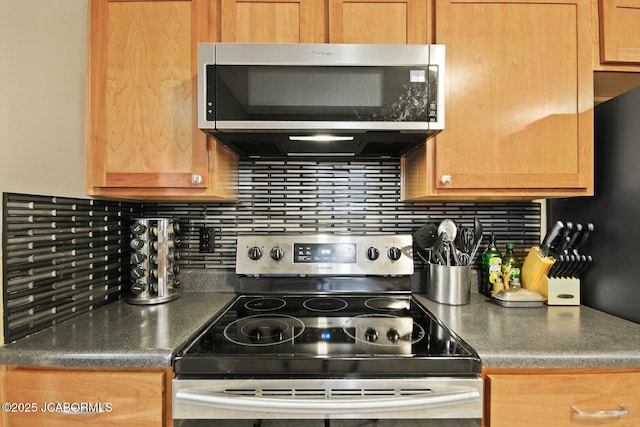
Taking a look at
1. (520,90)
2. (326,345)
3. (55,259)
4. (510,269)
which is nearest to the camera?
(326,345)

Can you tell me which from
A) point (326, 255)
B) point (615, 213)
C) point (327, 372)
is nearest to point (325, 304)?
point (326, 255)

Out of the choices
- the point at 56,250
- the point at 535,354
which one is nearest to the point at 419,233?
the point at 535,354

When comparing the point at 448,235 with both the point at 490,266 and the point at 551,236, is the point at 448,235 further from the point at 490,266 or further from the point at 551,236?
the point at 551,236

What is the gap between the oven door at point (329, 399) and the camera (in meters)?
0.81

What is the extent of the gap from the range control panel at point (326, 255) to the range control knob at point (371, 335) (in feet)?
1.34

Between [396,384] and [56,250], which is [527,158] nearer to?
[396,384]

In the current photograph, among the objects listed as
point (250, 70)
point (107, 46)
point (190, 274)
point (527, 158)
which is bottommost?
point (190, 274)

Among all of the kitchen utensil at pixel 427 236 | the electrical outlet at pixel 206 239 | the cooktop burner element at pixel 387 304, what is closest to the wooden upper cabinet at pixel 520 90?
the kitchen utensil at pixel 427 236

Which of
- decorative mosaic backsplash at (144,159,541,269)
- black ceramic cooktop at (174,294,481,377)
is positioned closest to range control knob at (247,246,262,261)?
decorative mosaic backsplash at (144,159,541,269)

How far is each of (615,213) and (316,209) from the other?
46.0 inches

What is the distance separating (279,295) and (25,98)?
111 cm

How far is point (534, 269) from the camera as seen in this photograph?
1.36 m

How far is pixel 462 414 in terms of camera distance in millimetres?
829

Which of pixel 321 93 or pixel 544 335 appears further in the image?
pixel 321 93
